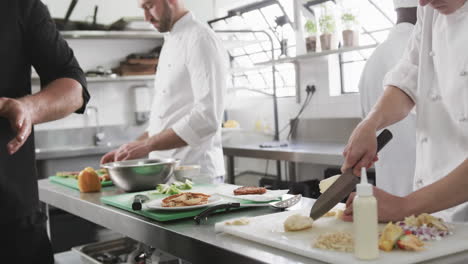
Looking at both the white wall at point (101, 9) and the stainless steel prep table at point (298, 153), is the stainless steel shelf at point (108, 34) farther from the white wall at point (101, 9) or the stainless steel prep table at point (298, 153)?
the stainless steel prep table at point (298, 153)

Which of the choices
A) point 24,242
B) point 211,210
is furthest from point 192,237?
point 24,242

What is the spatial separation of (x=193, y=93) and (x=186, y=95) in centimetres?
6

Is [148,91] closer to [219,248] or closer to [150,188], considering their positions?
[150,188]

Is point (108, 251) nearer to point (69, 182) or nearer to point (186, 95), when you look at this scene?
point (69, 182)

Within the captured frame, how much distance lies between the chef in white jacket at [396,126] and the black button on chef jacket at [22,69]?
4.92 feet

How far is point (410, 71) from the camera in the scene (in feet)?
5.43

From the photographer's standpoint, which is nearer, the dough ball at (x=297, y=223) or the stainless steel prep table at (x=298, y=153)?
the dough ball at (x=297, y=223)

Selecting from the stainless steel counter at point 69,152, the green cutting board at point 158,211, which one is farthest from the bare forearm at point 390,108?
the stainless steel counter at point 69,152

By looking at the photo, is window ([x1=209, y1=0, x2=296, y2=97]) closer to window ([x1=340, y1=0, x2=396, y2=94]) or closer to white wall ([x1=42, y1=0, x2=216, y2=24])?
window ([x1=340, y1=0, x2=396, y2=94])

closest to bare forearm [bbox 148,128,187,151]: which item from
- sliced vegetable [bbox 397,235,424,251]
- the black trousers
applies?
the black trousers

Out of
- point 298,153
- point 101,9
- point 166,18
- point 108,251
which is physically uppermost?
point 101,9

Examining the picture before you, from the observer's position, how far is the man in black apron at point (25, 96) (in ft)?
4.38

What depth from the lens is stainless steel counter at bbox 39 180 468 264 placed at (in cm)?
111

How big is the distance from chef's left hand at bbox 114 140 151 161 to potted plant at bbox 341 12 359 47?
7.22 feet
